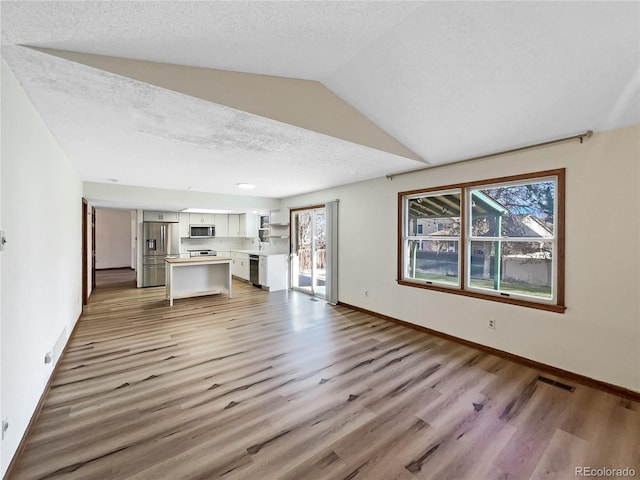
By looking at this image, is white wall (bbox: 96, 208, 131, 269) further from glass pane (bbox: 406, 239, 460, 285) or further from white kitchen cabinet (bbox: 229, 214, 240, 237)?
glass pane (bbox: 406, 239, 460, 285)

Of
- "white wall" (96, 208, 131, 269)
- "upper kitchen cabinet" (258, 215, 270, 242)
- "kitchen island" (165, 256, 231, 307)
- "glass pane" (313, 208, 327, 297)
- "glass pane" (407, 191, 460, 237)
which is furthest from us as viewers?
"white wall" (96, 208, 131, 269)

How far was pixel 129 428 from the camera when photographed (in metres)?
2.02

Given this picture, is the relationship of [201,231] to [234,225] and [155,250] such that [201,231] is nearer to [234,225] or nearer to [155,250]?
[234,225]

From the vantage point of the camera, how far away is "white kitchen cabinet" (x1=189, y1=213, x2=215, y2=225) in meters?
8.41

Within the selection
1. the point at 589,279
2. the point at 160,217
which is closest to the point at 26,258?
the point at 589,279

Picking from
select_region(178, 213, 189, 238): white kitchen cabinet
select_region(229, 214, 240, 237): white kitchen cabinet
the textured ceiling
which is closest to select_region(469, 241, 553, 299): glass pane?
the textured ceiling

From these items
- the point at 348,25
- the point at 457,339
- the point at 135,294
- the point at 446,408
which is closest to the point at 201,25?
the point at 348,25

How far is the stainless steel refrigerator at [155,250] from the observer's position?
24.1 ft

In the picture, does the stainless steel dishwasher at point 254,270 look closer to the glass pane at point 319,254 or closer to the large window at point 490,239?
the glass pane at point 319,254

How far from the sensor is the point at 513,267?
332 centimetres

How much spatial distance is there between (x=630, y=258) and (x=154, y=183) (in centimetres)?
660

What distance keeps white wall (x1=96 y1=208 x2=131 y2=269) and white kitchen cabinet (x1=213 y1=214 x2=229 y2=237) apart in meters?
4.13

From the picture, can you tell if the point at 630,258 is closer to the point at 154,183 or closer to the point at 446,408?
the point at 446,408

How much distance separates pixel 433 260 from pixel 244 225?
624 cm
